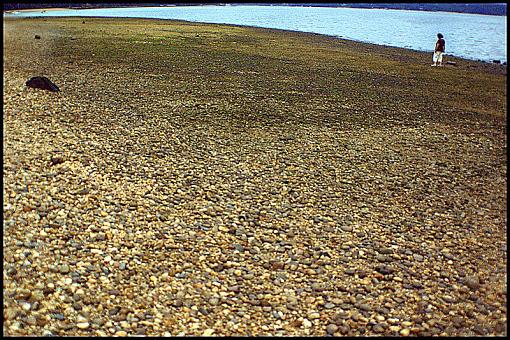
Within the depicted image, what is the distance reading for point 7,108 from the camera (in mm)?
12414

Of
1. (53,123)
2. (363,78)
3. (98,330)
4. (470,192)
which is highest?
(363,78)

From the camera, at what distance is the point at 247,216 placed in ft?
23.9

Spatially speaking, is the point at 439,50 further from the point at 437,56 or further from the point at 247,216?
the point at 247,216

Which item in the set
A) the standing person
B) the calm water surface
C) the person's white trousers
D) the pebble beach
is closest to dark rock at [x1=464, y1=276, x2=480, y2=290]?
the pebble beach

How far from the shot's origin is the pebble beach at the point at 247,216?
5.13m

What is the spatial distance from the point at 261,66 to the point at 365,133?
1225cm

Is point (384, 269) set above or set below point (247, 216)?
below

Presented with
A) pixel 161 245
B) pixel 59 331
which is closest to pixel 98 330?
pixel 59 331

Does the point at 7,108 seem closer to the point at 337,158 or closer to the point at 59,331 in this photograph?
the point at 337,158

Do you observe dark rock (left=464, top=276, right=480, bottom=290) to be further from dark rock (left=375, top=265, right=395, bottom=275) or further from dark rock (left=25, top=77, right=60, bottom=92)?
dark rock (left=25, top=77, right=60, bottom=92)

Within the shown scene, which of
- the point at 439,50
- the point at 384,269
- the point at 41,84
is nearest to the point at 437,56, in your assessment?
the point at 439,50

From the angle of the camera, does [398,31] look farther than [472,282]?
Yes

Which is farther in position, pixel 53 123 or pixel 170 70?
pixel 170 70

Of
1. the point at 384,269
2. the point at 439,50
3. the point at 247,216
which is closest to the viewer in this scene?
the point at 384,269
